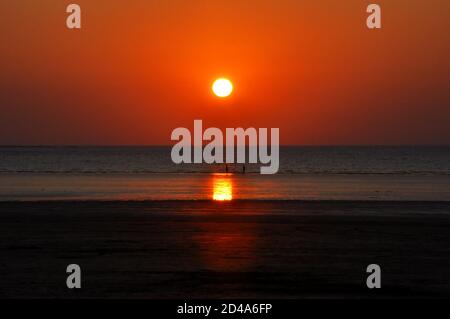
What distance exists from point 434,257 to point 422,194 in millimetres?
27706

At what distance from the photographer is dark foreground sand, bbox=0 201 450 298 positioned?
1562cm

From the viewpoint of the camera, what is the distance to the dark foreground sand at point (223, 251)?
15625mm

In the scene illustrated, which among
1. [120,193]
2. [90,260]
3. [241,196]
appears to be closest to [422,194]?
[241,196]

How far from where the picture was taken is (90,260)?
62.5 ft

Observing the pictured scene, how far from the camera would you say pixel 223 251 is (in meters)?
20.7

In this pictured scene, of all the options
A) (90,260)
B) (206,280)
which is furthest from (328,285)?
(90,260)
